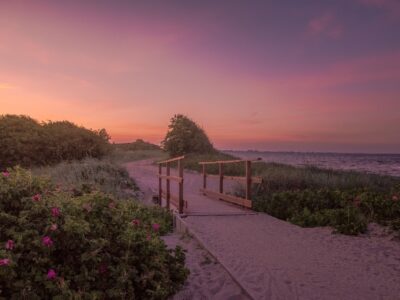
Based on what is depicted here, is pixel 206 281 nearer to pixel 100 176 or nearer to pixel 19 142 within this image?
pixel 100 176

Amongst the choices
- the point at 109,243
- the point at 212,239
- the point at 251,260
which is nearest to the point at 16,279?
the point at 109,243

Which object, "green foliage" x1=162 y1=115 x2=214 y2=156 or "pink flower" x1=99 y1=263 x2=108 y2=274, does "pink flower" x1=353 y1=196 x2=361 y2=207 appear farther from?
"green foliage" x1=162 y1=115 x2=214 y2=156

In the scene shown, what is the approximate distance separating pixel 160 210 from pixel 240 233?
138 inches

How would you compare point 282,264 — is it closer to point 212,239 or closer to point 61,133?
point 212,239

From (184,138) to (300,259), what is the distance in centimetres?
3134

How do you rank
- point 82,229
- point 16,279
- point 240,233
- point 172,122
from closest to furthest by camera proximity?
point 16,279
point 82,229
point 240,233
point 172,122

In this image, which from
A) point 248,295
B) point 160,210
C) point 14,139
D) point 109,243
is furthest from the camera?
point 14,139

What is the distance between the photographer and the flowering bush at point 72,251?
12.4 ft

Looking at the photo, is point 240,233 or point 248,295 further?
point 240,233

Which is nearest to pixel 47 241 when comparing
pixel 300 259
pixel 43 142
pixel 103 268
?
pixel 103 268

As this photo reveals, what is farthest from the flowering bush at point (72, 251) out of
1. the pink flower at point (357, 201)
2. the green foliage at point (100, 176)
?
the green foliage at point (100, 176)

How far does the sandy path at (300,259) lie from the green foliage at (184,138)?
27802 millimetres

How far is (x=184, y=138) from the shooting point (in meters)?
37.5

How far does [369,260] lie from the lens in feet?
21.4
